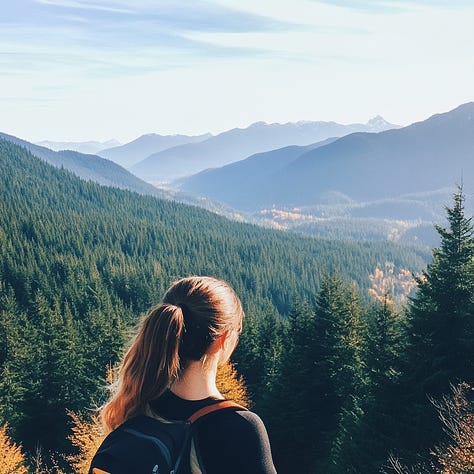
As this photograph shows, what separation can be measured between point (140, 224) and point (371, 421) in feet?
503

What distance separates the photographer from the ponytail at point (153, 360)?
3.71 metres

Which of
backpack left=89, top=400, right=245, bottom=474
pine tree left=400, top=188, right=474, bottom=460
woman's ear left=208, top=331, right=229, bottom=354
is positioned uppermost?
→ woman's ear left=208, top=331, right=229, bottom=354

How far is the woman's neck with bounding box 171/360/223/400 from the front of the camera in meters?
3.68

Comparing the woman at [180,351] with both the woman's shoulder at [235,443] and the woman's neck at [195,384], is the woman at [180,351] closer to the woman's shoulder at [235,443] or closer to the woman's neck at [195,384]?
the woman's neck at [195,384]

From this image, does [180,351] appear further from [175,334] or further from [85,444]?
[85,444]

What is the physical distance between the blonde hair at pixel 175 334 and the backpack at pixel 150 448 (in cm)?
32

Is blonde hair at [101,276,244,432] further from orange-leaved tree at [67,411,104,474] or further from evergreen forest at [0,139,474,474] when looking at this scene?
orange-leaved tree at [67,411,104,474]

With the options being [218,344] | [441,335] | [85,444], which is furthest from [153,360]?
[85,444]

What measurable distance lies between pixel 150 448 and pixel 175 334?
0.79 m

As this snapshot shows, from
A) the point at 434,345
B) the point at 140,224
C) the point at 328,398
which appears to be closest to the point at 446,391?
the point at 434,345

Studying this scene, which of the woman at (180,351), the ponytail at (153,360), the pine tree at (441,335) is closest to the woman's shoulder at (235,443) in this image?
Answer: the woman at (180,351)

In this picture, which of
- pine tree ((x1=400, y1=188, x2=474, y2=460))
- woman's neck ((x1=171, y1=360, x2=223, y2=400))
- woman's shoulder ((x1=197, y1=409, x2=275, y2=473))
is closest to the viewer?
woman's shoulder ((x1=197, y1=409, x2=275, y2=473))

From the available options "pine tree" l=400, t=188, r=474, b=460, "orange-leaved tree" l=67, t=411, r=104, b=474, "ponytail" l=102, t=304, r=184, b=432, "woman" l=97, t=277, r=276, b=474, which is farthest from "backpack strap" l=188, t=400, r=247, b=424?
"orange-leaved tree" l=67, t=411, r=104, b=474

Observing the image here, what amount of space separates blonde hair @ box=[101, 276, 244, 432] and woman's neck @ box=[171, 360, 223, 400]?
0.05m
